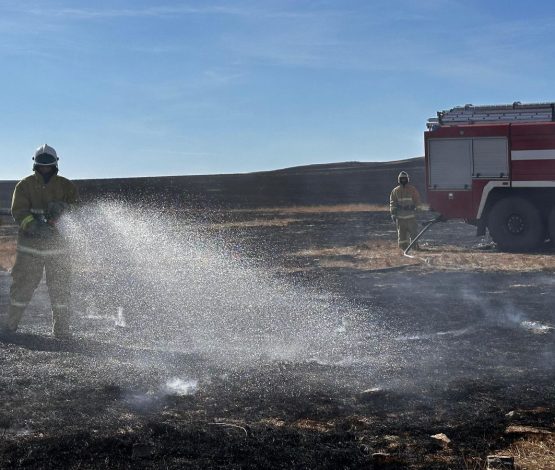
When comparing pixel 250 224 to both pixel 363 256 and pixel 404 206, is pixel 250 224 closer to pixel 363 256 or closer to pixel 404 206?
pixel 404 206

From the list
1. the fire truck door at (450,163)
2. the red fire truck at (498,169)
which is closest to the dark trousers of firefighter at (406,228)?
the red fire truck at (498,169)

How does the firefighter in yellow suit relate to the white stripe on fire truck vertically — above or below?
below

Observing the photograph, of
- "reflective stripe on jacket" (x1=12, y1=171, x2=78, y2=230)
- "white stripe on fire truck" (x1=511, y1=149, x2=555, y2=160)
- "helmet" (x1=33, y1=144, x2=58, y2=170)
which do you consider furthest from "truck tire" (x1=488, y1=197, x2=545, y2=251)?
"helmet" (x1=33, y1=144, x2=58, y2=170)

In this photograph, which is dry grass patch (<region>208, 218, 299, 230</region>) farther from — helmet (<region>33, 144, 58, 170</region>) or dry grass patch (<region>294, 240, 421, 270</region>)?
helmet (<region>33, 144, 58, 170</region>)

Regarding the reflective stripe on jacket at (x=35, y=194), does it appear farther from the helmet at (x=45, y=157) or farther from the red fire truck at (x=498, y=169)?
the red fire truck at (x=498, y=169)

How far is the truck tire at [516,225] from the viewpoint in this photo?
15.7m

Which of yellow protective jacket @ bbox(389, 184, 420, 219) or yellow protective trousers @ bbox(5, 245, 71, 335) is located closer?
yellow protective trousers @ bbox(5, 245, 71, 335)

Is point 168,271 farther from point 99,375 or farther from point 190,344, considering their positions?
point 99,375

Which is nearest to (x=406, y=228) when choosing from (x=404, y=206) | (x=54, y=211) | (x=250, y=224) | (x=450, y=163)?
(x=404, y=206)

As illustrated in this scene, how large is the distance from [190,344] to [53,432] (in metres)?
2.85

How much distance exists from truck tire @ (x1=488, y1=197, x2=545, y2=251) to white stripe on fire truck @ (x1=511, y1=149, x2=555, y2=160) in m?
0.76

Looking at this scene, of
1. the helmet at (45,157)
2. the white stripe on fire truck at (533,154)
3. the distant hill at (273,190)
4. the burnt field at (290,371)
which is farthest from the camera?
the distant hill at (273,190)

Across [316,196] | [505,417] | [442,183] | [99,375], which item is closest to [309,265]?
[442,183]

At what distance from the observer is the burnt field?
458cm
